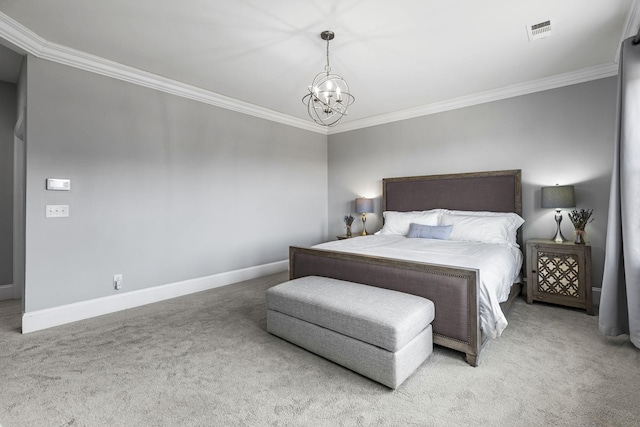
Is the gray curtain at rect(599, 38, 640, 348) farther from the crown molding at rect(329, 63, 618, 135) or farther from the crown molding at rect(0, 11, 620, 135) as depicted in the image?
the crown molding at rect(329, 63, 618, 135)

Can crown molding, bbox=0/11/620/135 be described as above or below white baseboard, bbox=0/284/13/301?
above

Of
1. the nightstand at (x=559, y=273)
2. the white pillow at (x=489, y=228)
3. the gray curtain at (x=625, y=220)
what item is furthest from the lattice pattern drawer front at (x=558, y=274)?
the gray curtain at (x=625, y=220)

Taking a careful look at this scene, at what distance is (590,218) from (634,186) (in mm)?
1366

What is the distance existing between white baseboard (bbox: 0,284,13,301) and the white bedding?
4006 mm

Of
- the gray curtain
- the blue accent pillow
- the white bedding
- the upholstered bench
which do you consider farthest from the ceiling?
the upholstered bench

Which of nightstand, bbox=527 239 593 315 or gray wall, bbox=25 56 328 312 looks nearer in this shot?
gray wall, bbox=25 56 328 312

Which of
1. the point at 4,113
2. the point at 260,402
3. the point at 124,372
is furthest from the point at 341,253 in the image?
the point at 4,113

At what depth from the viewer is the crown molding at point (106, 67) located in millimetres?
2588

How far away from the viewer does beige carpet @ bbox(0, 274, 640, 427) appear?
5.41 feet

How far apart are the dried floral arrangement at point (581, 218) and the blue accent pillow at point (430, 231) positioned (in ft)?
4.12

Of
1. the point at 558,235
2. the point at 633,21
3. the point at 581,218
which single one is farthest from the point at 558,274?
the point at 633,21

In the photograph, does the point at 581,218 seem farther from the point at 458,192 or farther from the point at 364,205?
the point at 364,205

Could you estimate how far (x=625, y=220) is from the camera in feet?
7.64

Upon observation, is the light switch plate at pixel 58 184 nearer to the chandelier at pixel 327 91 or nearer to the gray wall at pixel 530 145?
the chandelier at pixel 327 91
